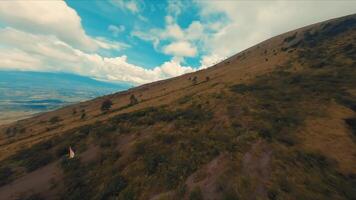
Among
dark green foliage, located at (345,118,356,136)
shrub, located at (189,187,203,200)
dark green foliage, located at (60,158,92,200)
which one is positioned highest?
dark green foliage, located at (60,158,92,200)

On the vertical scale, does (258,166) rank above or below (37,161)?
below

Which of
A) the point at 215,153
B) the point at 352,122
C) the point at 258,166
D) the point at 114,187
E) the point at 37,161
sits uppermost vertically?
the point at 37,161

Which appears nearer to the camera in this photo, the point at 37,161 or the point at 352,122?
the point at 37,161

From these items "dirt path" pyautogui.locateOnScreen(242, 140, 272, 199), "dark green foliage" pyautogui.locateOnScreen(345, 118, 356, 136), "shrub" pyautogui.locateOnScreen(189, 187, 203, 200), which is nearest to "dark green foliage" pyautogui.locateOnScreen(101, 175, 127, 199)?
"shrub" pyautogui.locateOnScreen(189, 187, 203, 200)

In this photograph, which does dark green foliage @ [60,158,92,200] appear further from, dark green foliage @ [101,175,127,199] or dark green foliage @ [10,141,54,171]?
dark green foliage @ [10,141,54,171]

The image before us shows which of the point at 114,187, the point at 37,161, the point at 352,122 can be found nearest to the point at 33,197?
the point at 114,187

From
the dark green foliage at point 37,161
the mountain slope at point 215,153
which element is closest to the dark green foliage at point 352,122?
the mountain slope at point 215,153

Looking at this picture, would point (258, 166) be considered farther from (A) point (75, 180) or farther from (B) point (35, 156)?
(B) point (35, 156)

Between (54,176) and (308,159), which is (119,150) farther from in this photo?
(308,159)

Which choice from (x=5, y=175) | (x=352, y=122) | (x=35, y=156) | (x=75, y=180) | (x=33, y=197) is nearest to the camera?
(x=33, y=197)

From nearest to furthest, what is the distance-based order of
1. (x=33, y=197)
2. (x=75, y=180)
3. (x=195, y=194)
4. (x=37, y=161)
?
(x=195, y=194) → (x=33, y=197) → (x=75, y=180) → (x=37, y=161)

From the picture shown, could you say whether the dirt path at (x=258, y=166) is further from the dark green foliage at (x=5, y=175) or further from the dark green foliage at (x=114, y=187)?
the dark green foliage at (x=5, y=175)

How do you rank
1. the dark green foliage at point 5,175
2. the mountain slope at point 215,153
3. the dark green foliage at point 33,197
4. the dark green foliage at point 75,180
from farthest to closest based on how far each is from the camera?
the dark green foliage at point 5,175 → the dark green foliage at point 33,197 → the dark green foliage at point 75,180 → the mountain slope at point 215,153

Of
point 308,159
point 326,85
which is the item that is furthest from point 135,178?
point 326,85
